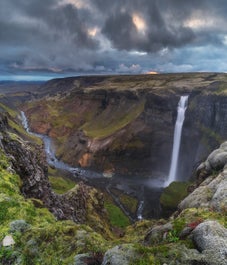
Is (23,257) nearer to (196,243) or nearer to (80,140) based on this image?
(196,243)

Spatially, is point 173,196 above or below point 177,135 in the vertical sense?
below

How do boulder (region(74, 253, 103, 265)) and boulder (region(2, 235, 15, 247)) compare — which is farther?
boulder (region(2, 235, 15, 247))

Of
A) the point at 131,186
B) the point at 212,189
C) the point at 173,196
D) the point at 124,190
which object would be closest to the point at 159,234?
the point at 212,189

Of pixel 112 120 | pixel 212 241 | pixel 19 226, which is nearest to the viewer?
pixel 212 241

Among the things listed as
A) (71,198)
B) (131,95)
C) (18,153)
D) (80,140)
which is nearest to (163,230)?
(18,153)

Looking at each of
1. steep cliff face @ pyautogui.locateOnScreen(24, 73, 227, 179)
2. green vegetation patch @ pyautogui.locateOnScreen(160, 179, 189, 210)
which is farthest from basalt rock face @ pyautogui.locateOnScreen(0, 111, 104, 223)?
steep cliff face @ pyautogui.locateOnScreen(24, 73, 227, 179)

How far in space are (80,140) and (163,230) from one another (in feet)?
452

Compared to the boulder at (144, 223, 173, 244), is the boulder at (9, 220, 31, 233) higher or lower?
higher

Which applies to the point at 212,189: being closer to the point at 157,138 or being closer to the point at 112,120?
the point at 157,138

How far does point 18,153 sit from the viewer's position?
33.3 meters

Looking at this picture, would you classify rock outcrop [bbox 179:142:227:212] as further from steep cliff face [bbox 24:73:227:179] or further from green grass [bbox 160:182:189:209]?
steep cliff face [bbox 24:73:227:179]

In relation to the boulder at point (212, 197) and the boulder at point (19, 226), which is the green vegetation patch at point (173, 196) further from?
the boulder at point (19, 226)

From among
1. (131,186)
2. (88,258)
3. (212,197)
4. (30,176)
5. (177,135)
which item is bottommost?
(131,186)

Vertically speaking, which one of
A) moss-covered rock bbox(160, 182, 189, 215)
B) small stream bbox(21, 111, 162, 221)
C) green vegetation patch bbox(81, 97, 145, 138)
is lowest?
small stream bbox(21, 111, 162, 221)
